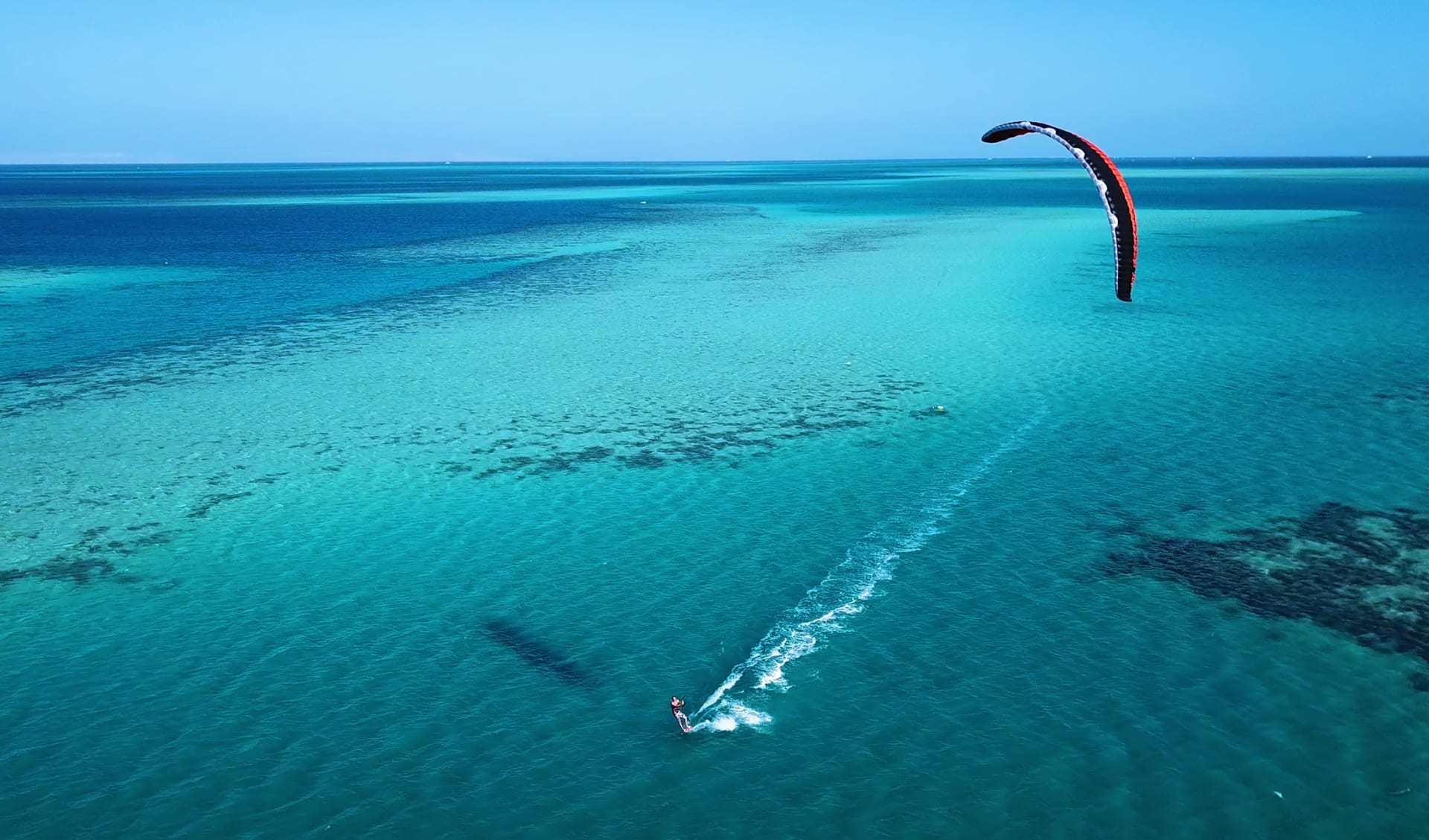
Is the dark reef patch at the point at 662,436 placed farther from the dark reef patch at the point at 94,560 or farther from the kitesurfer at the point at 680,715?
the kitesurfer at the point at 680,715

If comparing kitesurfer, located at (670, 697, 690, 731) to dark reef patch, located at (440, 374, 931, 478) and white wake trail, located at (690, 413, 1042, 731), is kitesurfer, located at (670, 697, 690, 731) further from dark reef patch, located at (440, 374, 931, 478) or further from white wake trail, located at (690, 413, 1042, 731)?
dark reef patch, located at (440, 374, 931, 478)

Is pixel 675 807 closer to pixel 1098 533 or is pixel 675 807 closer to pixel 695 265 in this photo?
pixel 1098 533

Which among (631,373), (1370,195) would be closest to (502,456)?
(631,373)

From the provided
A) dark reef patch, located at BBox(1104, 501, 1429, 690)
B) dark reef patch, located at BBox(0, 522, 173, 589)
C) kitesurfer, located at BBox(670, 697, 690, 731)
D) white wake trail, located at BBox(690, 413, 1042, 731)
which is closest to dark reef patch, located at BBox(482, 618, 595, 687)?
kitesurfer, located at BBox(670, 697, 690, 731)

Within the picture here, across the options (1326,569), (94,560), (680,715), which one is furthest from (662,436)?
(1326,569)

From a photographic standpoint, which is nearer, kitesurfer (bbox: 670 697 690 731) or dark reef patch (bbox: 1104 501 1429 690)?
kitesurfer (bbox: 670 697 690 731)

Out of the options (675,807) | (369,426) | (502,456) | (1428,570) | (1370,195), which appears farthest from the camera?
(1370,195)

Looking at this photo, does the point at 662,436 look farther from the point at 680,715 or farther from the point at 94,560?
the point at 680,715
